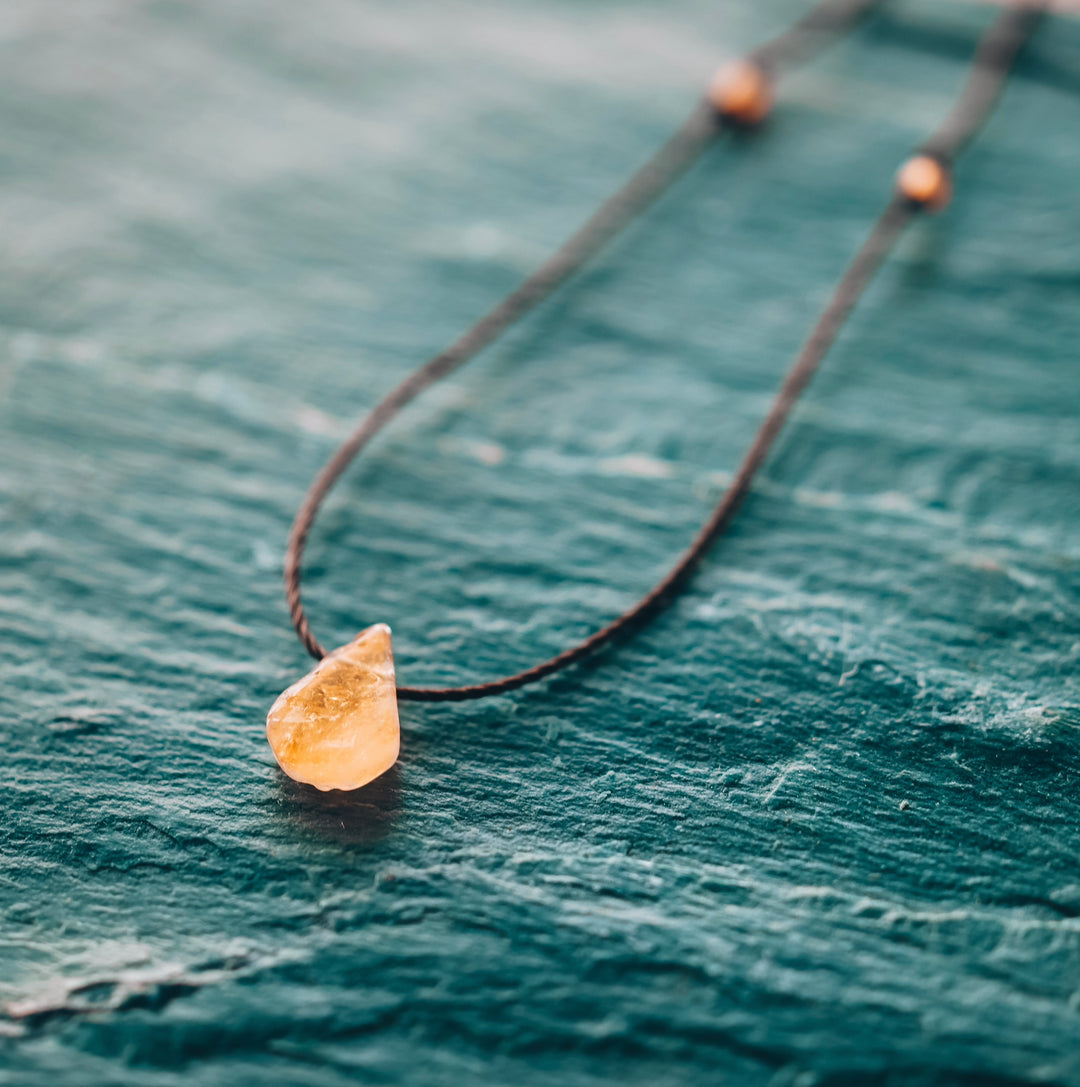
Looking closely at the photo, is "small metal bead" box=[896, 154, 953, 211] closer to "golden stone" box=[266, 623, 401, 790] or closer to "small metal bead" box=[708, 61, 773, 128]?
"small metal bead" box=[708, 61, 773, 128]

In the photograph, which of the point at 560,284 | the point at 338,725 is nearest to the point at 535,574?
the point at 338,725

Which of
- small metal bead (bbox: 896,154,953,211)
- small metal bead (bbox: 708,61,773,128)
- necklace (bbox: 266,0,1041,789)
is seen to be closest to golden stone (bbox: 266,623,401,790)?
necklace (bbox: 266,0,1041,789)

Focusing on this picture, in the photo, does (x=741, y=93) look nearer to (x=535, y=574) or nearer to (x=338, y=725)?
(x=535, y=574)

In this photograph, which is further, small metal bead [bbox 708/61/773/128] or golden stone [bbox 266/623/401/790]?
small metal bead [bbox 708/61/773/128]

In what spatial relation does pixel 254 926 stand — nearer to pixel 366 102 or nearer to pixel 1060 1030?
pixel 1060 1030

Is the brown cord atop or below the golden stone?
atop

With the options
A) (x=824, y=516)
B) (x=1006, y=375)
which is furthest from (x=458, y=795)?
(x=1006, y=375)

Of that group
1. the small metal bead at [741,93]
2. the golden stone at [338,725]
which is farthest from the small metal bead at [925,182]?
the golden stone at [338,725]
